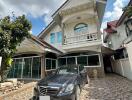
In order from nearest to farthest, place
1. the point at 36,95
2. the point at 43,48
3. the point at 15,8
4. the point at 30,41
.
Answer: the point at 36,95 < the point at 15,8 < the point at 43,48 < the point at 30,41

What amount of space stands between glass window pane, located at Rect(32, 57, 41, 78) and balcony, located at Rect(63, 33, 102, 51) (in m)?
3.32

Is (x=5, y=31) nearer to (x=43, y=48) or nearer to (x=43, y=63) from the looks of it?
(x=43, y=48)

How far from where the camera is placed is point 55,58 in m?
15.8

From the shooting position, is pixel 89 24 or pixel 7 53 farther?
pixel 89 24

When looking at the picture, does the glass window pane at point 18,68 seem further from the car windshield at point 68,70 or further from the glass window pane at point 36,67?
the car windshield at point 68,70

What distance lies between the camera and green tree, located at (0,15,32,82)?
8820 mm

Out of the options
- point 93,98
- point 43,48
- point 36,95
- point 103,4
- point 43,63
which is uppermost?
point 103,4

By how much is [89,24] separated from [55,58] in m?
6.12

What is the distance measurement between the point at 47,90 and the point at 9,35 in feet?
19.2

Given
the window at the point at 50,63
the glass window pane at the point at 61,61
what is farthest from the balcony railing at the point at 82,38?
the window at the point at 50,63

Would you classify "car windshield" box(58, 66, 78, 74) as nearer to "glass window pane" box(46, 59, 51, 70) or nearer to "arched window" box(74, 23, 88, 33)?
"glass window pane" box(46, 59, 51, 70)

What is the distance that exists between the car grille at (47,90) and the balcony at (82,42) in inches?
340

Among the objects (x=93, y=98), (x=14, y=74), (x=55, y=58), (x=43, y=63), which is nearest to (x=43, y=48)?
(x=43, y=63)

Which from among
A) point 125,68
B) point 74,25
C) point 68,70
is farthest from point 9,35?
point 125,68
